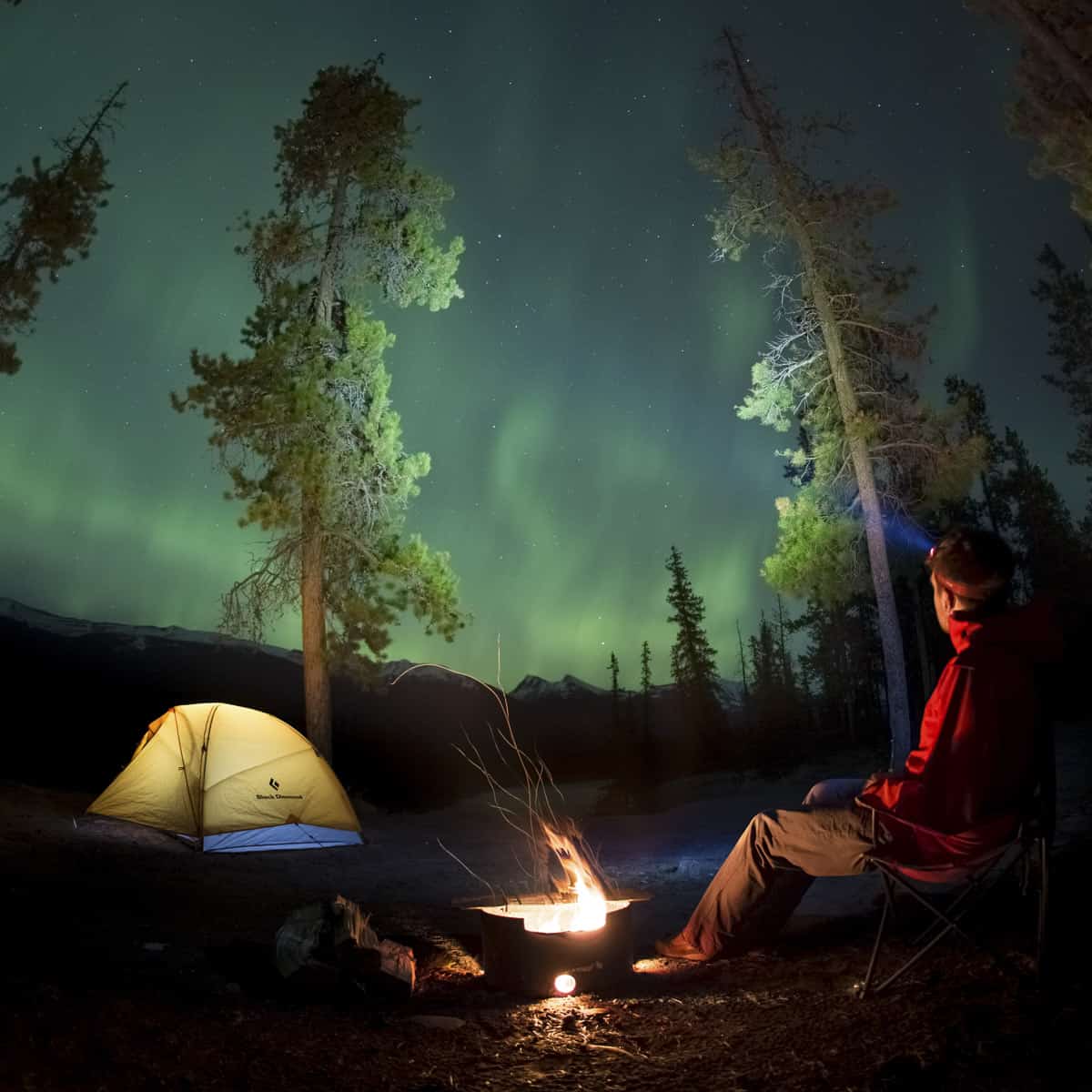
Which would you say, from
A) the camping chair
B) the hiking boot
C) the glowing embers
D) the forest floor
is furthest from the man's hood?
the glowing embers

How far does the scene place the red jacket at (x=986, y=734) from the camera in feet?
11.7

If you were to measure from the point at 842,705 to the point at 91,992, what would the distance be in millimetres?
62973

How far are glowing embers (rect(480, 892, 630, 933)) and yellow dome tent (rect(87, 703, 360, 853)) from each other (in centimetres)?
646

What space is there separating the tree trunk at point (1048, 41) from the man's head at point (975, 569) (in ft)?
31.8

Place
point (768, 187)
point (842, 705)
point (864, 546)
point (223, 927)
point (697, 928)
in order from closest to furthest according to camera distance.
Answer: point (697, 928), point (223, 927), point (768, 187), point (864, 546), point (842, 705)

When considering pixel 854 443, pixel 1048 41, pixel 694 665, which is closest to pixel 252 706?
pixel 694 665

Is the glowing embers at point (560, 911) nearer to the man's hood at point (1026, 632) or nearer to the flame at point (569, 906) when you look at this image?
the flame at point (569, 906)

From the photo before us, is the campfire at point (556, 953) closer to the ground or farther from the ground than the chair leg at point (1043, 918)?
closer to the ground

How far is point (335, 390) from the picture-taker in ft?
49.0

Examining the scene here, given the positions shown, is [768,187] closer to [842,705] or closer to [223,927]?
[223,927]

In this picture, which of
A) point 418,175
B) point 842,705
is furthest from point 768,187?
point 842,705

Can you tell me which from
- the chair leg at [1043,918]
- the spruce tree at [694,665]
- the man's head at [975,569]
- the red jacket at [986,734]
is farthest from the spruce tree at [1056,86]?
the spruce tree at [694,665]

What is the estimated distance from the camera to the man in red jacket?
3578 millimetres

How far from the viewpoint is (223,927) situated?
21.0ft
